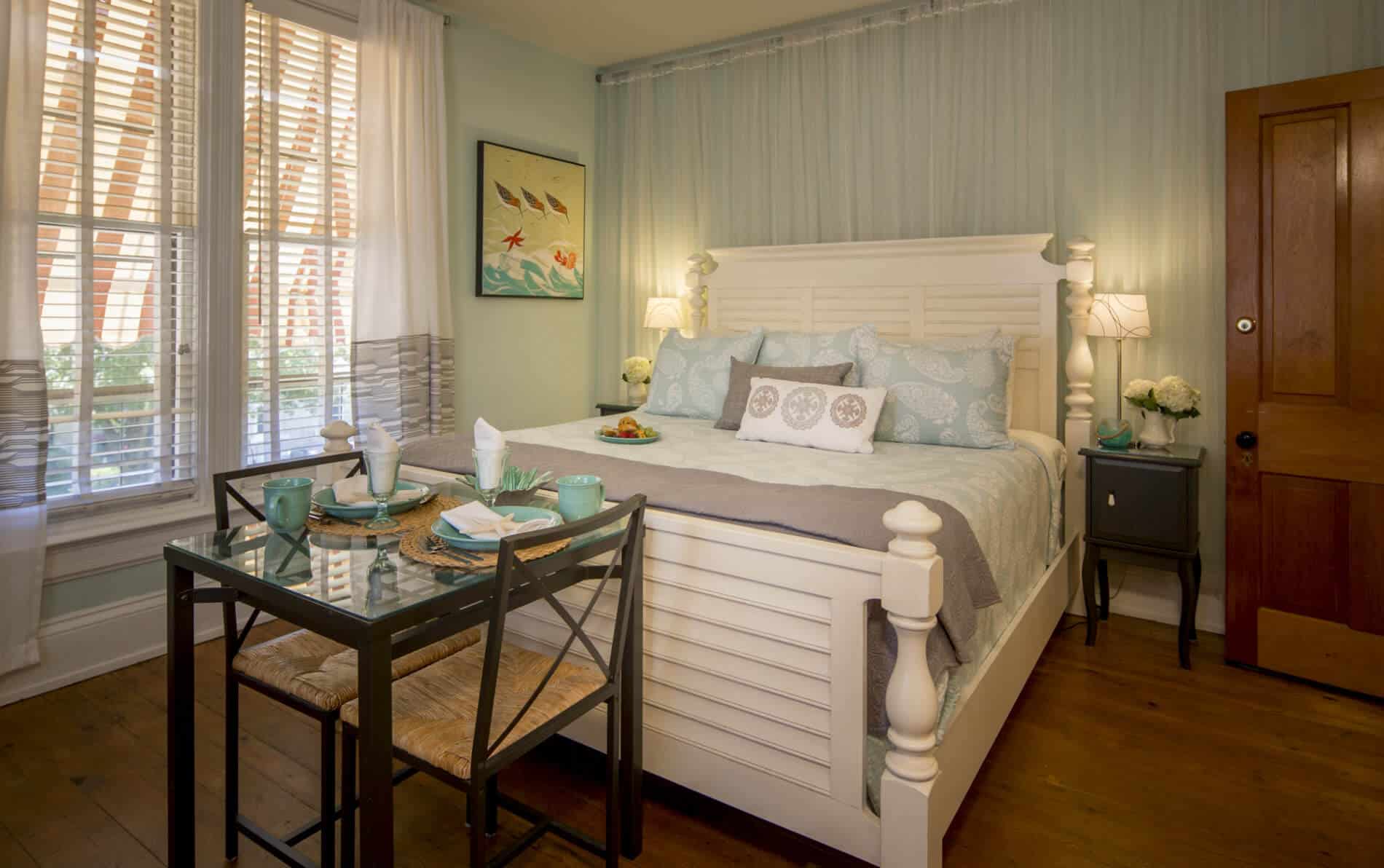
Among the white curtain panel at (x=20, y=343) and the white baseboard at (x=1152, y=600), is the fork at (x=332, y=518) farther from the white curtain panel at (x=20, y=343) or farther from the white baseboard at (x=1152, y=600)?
the white baseboard at (x=1152, y=600)

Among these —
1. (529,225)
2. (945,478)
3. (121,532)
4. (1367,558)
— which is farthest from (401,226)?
(1367,558)

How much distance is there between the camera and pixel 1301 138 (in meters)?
2.63

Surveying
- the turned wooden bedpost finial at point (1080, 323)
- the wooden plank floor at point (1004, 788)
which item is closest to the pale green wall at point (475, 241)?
the wooden plank floor at point (1004, 788)

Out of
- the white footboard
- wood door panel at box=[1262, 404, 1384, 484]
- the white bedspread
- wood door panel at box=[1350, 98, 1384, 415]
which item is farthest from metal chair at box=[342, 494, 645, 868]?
wood door panel at box=[1350, 98, 1384, 415]

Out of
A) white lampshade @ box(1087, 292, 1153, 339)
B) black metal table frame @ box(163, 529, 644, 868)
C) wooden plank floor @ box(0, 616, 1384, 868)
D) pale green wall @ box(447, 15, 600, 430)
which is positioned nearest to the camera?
black metal table frame @ box(163, 529, 644, 868)

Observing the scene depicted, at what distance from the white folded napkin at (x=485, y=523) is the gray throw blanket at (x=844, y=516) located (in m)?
0.47

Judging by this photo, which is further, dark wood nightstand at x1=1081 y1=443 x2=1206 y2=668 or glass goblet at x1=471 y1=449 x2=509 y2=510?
dark wood nightstand at x1=1081 y1=443 x2=1206 y2=668

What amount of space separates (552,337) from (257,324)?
5.56 ft

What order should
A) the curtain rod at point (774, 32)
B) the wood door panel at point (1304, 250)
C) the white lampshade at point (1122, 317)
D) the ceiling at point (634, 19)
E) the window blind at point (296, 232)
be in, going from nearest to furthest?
the wood door panel at point (1304, 250) < the white lampshade at point (1122, 317) < the window blind at point (296, 232) < the curtain rod at point (774, 32) < the ceiling at point (634, 19)

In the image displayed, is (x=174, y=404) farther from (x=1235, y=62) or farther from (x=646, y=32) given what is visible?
(x=1235, y=62)

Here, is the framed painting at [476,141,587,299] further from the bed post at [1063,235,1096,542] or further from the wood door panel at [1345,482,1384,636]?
the wood door panel at [1345,482,1384,636]

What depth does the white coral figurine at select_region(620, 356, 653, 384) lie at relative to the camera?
4.43 metres

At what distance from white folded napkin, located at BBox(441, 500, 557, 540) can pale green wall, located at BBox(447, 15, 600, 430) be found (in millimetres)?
2532

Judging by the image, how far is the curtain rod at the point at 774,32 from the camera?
361 centimetres
